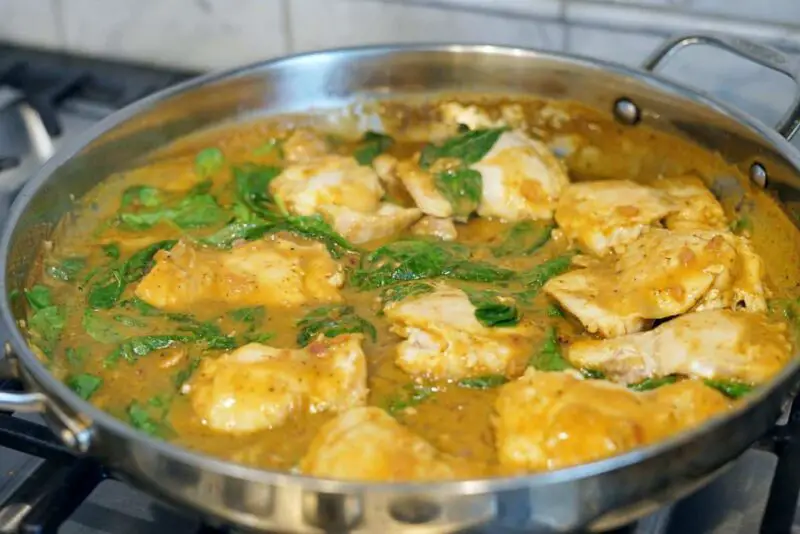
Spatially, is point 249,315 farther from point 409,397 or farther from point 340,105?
point 340,105

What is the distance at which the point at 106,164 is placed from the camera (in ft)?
5.22

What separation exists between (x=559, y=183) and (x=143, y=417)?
710 millimetres

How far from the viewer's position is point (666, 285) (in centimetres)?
132

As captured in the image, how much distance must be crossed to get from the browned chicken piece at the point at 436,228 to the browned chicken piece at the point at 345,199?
13 mm

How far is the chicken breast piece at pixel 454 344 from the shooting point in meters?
1.25

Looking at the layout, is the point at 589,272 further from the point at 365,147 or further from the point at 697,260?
the point at 365,147

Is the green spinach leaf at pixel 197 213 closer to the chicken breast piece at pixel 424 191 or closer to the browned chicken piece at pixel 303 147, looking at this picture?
the browned chicken piece at pixel 303 147

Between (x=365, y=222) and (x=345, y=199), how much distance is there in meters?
0.05

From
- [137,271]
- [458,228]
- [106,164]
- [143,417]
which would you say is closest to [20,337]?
[143,417]

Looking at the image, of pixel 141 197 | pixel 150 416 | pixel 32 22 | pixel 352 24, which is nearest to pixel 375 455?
pixel 150 416

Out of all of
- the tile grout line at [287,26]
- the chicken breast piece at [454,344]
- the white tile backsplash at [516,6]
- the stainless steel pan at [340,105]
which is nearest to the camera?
the stainless steel pan at [340,105]

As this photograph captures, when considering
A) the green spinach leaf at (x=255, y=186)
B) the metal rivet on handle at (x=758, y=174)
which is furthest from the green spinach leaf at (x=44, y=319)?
the metal rivet on handle at (x=758, y=174)

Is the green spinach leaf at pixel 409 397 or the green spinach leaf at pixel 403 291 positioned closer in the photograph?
the green spinach leaf at pixel 409 397

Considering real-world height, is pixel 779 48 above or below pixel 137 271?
above
